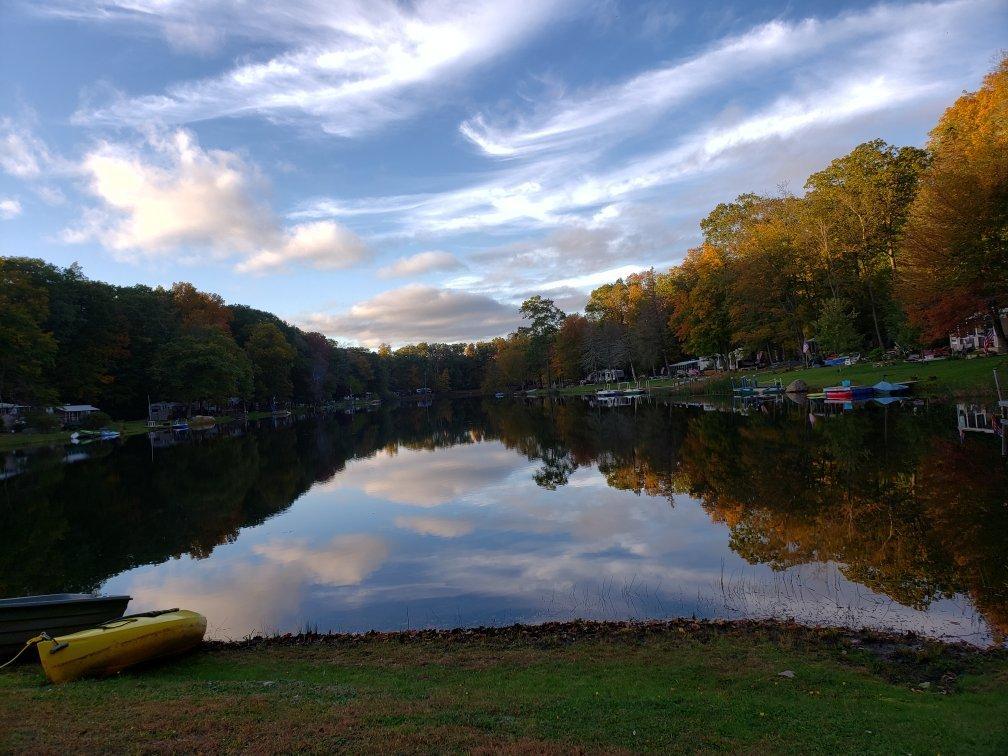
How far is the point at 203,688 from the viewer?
709 cm

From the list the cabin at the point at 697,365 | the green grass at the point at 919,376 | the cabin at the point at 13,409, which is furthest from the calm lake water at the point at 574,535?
the cabin at the point at 697,365

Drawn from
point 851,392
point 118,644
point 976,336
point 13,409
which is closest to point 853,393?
point 851,392

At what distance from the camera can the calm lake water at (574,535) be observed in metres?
10.4

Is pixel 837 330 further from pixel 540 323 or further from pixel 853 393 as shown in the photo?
pixel 540 323

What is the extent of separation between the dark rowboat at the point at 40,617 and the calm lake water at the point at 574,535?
214cm

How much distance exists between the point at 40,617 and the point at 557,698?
7.62 m

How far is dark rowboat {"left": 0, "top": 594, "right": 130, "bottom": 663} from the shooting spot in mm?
8844

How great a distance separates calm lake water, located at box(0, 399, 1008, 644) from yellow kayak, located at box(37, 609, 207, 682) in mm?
1801

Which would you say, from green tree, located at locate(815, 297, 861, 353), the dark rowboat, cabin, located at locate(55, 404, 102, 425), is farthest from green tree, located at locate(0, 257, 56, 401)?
green tree, located at locate(815, 297, 861, 353)

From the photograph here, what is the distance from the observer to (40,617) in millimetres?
8930

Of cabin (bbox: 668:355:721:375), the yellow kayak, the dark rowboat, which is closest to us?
the yellow kayak

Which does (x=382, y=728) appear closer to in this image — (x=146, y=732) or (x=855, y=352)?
(x=146, y=732)

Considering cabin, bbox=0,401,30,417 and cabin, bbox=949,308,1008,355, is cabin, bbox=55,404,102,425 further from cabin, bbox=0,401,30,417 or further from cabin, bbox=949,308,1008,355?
cabin, bbox=949,308,1008,355

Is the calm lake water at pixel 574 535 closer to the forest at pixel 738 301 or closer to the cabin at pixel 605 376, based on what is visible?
the forest at pixel 738 301
